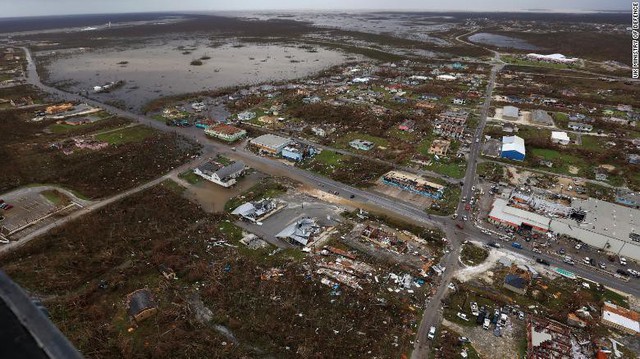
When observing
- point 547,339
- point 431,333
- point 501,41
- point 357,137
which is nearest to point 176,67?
point 357,137

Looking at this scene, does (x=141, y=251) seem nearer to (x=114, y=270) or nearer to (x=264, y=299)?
(x=114, y=270)

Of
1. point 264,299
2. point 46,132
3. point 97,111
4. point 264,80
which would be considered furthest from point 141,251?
point 264,80

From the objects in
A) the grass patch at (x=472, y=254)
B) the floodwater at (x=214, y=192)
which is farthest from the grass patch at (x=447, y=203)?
the floodwater at (x=214, y=192)

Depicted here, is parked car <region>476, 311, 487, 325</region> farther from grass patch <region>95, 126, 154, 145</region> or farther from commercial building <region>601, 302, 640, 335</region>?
grass patch <region>95, 126, 154, 145</region>

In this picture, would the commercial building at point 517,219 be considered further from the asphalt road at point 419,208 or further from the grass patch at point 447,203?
the grass patch at point 447,203

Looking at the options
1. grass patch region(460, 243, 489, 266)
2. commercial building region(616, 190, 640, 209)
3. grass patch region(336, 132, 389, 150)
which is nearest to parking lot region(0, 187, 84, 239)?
grass patch region(336, 132, 389, 150)

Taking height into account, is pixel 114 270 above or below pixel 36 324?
below
